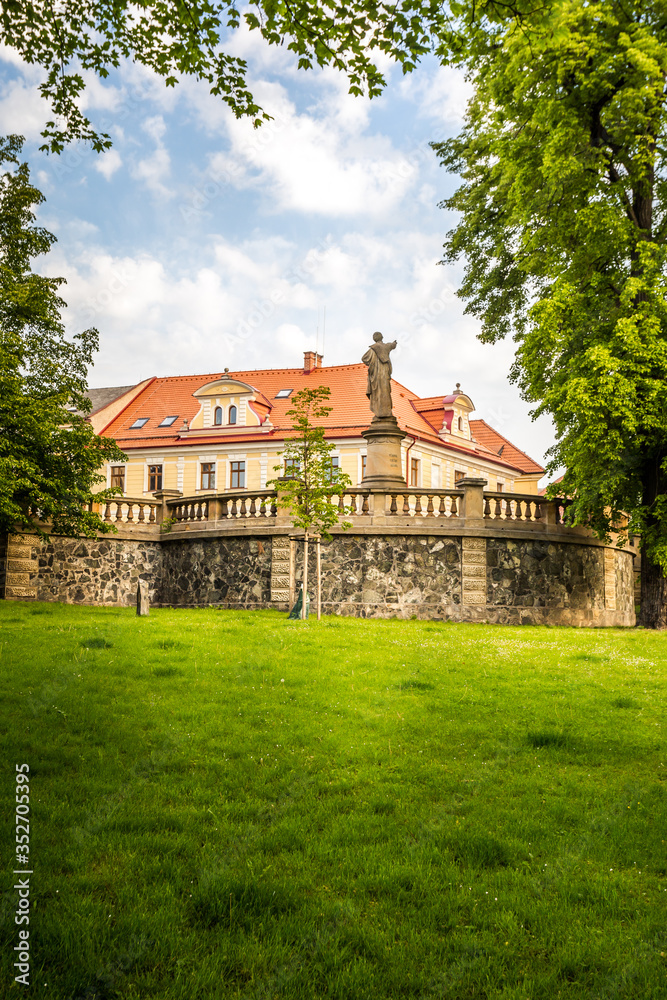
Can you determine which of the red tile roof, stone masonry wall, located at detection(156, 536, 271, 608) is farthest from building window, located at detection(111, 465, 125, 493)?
stone masonry wall, located at detection(156, 536, 271, 608)

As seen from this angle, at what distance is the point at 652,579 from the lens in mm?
16953

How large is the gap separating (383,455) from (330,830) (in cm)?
1506

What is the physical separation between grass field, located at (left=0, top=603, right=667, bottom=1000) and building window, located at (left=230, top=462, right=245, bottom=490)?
31.8m

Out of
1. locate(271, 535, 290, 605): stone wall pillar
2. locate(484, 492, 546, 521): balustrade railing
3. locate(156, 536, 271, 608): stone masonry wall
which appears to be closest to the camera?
locate(271, 535, 290, 605): stone wall pillar

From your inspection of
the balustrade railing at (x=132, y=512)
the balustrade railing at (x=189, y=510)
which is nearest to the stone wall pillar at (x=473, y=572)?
the balustrade railing at (x=189, y=510)

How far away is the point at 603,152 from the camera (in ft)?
54.5

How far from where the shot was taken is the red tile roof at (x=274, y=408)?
40.5 m

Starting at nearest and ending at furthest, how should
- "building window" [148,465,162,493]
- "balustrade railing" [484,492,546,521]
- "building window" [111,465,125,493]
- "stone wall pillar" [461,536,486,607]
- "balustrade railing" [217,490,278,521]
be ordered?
"stone wall pillar" [461,536,486,607], "balustrade railing" [484,492,546,521], "balustrade railing" [217,490,278,521], "building window" [148,465,162,493], "building window" [111,465,125,493]

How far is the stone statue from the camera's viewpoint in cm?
1983

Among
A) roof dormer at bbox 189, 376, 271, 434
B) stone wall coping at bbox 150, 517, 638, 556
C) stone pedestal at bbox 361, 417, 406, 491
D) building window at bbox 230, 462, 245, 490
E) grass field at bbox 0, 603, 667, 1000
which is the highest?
roof dormer at bbox 189, 376, 271, 434

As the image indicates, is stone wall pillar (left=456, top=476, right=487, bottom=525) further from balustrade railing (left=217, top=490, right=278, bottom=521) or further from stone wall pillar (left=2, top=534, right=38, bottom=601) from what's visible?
stone wall pillar (left=2, top=534, right=38, bottom=601)

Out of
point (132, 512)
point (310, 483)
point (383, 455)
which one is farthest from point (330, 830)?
point (132, 512)

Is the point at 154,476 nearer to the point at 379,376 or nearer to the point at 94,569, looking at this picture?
the point at 94,569

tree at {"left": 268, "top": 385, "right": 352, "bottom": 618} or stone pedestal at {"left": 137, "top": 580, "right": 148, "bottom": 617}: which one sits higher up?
tree at {"left": 268, "top": 385, "right": 352, "bottom": 618}
